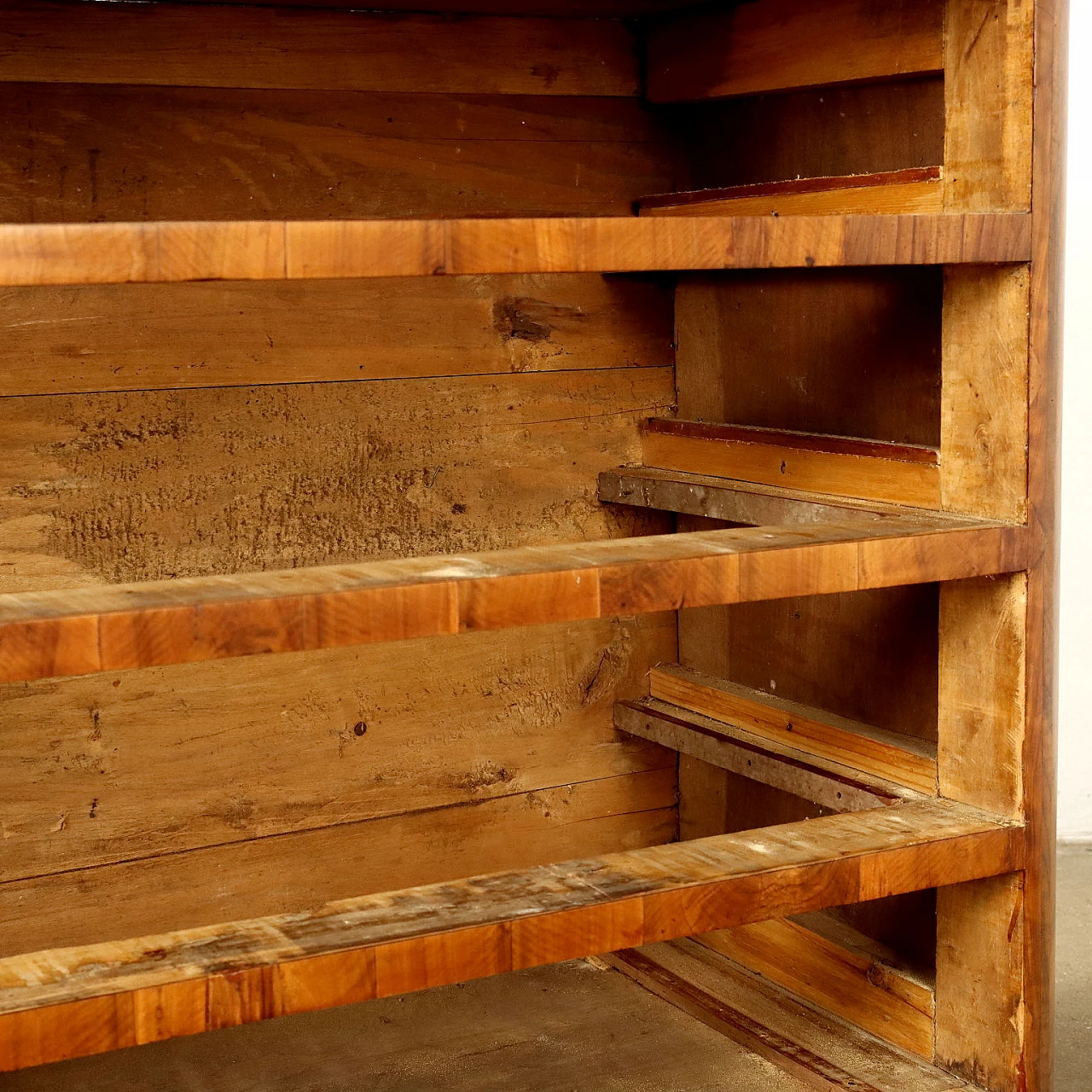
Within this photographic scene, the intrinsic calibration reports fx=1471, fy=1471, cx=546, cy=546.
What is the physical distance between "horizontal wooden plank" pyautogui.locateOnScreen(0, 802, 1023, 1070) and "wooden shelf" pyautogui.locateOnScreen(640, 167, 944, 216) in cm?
70

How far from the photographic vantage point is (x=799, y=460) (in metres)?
2.02

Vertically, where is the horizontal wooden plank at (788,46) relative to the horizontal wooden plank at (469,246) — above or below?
above

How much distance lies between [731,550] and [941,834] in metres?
0.45

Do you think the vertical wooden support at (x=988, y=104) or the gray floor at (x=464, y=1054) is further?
the gray floor at (x=464, y=1054)

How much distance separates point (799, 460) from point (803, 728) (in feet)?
1.24

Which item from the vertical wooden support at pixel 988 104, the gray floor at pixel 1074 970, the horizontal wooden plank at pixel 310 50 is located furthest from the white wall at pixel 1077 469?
the vertical wooden support at pixel 988 104

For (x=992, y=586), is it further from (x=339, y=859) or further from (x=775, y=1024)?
(x=339, y=859)

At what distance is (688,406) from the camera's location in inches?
91.3

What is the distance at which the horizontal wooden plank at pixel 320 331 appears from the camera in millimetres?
1916

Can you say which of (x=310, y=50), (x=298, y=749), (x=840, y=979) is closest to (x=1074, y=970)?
(x=840, y=979)

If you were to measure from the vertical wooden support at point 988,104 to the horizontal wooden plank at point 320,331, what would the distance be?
67 centimetres

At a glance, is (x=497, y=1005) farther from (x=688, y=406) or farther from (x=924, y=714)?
(x=688, y=406)

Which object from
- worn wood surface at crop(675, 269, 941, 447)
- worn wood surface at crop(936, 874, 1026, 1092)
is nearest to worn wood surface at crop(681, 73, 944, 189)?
worn wood surface at crop(675, 269, 941, 447)

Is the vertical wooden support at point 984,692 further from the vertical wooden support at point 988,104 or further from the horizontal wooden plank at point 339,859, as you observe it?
the horizontal wooden plank at point 339,859
